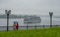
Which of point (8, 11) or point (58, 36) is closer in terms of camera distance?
point (58, 36)

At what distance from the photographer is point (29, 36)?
20.0 ft

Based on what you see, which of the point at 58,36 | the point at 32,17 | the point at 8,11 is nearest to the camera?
the point at 58,36

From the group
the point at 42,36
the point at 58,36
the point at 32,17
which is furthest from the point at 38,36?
the point at 32,17

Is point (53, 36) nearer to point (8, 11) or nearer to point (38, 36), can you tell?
point (38, 36)

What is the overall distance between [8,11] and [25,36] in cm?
1968

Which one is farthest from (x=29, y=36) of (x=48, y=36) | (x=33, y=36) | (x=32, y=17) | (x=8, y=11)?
(x=32, y=17)

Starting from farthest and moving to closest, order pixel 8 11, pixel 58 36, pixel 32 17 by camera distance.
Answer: pixel 32 17 < pixel 8 11 < pixel 58 36

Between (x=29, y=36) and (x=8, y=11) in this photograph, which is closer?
(x=29, y=36)

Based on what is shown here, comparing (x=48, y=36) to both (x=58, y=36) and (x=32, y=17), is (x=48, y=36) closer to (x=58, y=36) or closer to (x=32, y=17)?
(x=58, y=36)

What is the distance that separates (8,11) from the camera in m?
25.7

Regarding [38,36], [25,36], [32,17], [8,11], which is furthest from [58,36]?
[32,17]

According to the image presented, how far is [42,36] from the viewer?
6.10 metres

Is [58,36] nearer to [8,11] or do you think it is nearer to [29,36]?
[29,36]

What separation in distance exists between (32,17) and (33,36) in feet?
219
